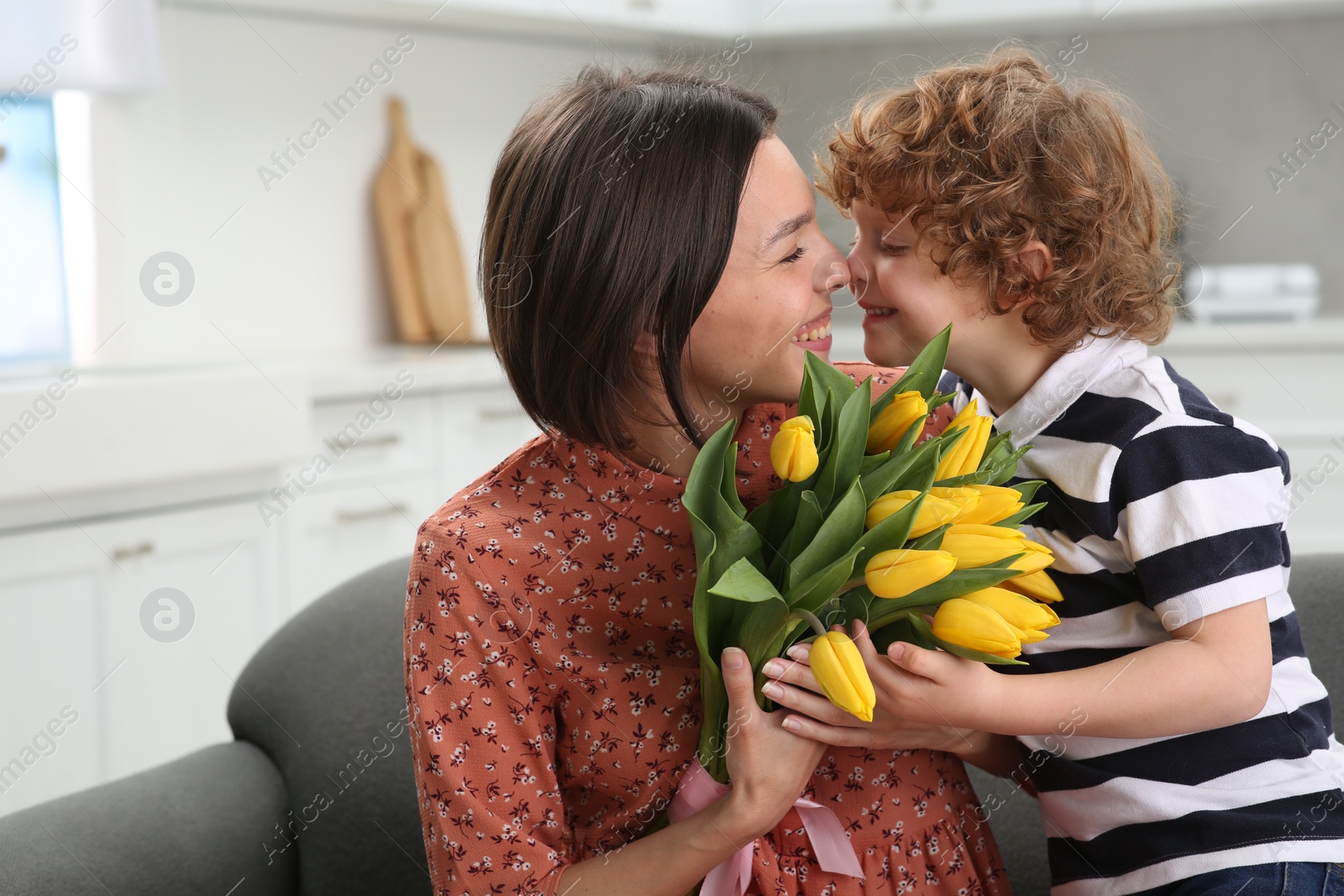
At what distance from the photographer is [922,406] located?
0.90 metres

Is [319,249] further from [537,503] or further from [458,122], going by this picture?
[537,503]

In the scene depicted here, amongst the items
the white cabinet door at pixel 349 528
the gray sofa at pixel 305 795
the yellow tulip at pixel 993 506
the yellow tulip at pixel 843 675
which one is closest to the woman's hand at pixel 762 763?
the yellow tulip at pixel 843 675

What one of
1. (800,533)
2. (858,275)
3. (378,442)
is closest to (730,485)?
(800,533)

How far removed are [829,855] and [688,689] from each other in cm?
19

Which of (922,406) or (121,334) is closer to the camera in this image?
(922,406)

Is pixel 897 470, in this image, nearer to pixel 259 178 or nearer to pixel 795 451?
pixel 795 451

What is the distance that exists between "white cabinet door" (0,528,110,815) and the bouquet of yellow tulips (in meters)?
1.84

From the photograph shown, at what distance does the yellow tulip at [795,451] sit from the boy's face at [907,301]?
32cm

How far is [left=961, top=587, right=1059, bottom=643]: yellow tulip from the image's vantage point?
2.81ft

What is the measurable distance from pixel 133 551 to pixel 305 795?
1261mm

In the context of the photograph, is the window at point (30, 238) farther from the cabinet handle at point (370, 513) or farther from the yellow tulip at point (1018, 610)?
the yellow tulip at point (1018, 610)

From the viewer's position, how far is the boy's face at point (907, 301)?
3.72ft

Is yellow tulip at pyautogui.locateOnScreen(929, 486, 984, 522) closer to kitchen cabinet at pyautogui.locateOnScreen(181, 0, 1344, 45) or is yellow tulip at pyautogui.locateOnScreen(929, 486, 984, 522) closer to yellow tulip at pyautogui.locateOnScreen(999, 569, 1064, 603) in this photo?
yellow tulip at pyautogui.locateOnScreen(999, 569, 1064, 603)

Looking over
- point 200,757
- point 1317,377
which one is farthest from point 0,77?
point 1317,377
